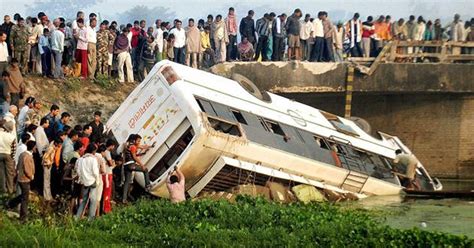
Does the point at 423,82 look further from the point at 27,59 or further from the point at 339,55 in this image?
the point at 27,59

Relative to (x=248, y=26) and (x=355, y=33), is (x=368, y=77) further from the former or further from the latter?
(x=248, y=26)

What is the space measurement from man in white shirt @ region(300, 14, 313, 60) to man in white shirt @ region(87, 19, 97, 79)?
602cm

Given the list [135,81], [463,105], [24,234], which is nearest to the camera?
[24,234]

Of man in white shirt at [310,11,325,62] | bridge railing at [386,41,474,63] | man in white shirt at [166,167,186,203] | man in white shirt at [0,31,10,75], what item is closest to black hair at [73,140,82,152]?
man in white shirt at [166,167,186,203]

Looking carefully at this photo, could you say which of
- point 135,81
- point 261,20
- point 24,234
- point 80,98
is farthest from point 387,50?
point 24,234

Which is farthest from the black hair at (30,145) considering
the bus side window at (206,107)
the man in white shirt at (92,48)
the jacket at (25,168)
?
the man in white shirt at (92,48)

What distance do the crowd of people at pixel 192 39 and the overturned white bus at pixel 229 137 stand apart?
11.3ft

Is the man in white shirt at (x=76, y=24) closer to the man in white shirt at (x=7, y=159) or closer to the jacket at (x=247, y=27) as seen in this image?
the jacket at (x=247, y=27)

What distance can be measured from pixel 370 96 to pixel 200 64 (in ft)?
16.6

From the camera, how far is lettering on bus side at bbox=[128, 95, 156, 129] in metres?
19.7

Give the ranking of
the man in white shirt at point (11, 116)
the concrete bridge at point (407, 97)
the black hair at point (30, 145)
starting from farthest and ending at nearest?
the concrete bridge at point (407, 97)
the man in white shirt at point (11, 116)
the black hair at point (30, 145)

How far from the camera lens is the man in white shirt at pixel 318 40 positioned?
89.8ft

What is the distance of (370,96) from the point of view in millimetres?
28516

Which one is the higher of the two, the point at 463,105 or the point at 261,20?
the point at 261,20
